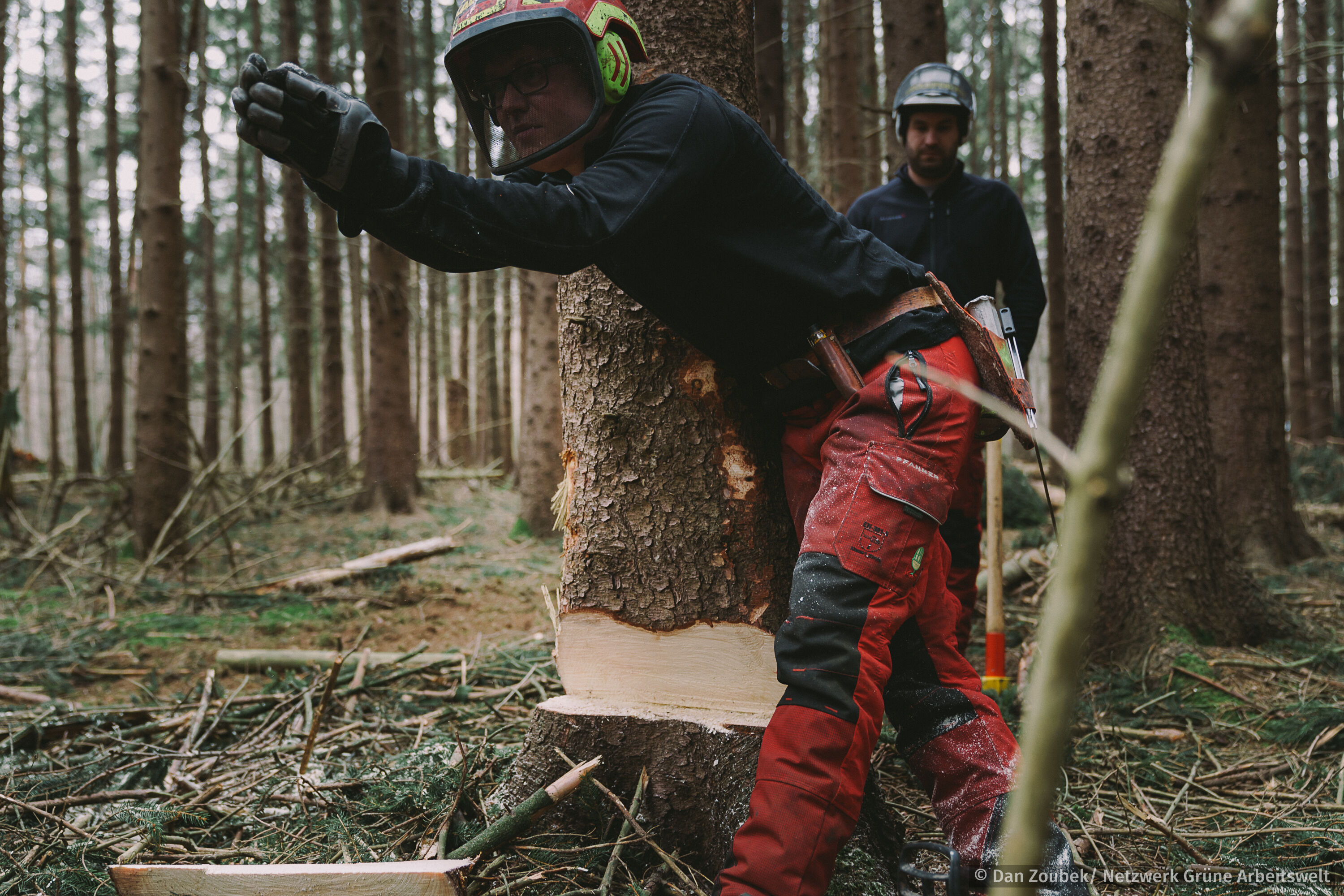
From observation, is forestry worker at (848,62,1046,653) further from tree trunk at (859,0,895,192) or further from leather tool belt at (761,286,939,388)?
tree trunk at (859,0,895,192)

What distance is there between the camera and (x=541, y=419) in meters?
7.72

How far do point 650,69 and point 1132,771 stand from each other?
2.64m

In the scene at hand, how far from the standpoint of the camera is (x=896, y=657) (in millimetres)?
2203

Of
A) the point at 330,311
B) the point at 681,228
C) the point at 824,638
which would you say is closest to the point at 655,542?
the point at 824,638

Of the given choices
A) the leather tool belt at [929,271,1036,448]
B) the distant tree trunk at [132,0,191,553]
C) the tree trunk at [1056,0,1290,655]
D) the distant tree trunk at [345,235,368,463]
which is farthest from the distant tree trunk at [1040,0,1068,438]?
the distant tree trunk at [345,235,368,463]

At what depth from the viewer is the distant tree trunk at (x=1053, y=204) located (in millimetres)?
8758

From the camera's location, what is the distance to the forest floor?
214cm

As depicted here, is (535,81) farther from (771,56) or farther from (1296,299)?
(1296,299)

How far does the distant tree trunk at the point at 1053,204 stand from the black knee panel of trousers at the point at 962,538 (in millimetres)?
5711

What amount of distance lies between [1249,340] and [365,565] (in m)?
6.01

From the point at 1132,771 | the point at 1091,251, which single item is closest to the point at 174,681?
the point at 1132,771

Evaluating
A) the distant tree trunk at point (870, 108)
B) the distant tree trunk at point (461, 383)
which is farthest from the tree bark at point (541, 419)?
the distant tree trunk at point (461, 383)

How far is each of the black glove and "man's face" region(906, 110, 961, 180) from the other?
2.65 metres

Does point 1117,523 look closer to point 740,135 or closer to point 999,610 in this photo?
point 999,610
